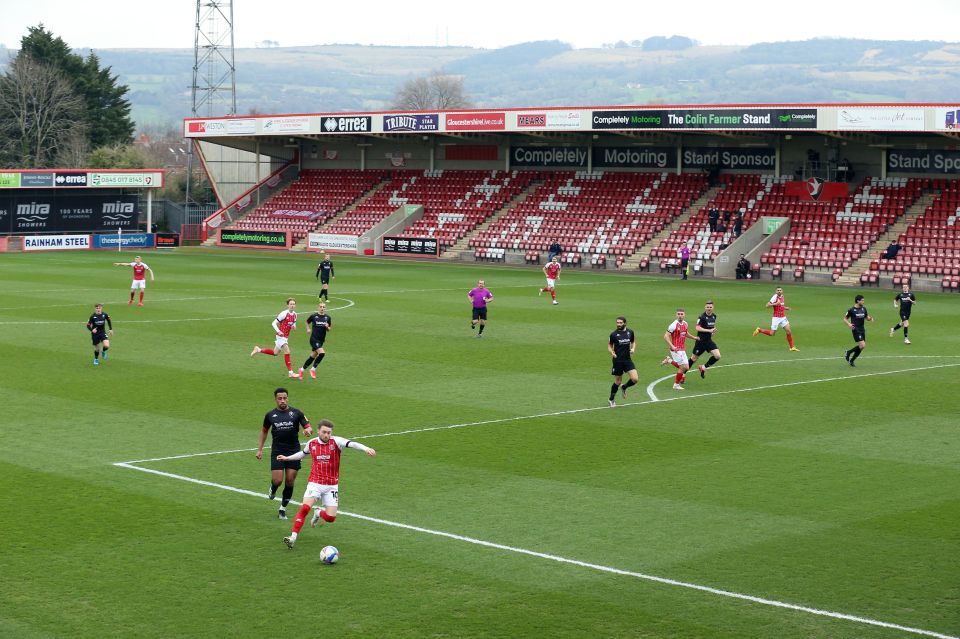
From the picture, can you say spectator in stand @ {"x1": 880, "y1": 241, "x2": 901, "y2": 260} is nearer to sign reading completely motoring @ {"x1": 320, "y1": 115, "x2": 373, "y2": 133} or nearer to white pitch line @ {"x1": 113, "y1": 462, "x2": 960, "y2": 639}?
sign reading completely motoring @ {"x1": 320, "y1": 115, "x2": 373, "y2": 133}

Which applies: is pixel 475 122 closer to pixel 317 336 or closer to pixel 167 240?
pixel 167 240

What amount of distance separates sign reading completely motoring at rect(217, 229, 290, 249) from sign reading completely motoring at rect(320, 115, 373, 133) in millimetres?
7110

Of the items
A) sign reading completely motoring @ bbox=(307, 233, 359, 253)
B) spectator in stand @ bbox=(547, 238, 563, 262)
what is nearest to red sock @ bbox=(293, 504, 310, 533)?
spectator in stand @ bbox=(547, 238, 563, 262)

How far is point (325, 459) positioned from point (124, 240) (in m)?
67.3

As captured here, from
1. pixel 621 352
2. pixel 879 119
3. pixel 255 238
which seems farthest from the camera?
pixel 255 238

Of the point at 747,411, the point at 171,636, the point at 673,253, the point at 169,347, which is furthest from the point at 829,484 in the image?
the point at 673,253

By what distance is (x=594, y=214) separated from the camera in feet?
226

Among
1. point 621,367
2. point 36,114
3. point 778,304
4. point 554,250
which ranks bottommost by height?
point 621,367

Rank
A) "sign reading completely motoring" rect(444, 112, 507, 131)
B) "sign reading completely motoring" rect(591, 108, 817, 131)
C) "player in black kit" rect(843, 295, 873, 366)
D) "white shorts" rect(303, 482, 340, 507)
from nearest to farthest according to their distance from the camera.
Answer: "white shorts" rect(303, 482, 340, 507) → "player in black kit" rect(843, 295, 873, 366) → "sign reading completely motoring" rect(591, 108, 817, 131) → "sign reading completely motoring" rect(444, 112, 507, 131)

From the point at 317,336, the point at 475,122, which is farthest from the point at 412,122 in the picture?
the point at 317,336

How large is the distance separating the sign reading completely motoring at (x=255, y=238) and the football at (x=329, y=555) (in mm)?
63666

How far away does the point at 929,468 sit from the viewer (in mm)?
18938

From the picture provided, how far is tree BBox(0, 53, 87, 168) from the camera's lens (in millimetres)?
105562

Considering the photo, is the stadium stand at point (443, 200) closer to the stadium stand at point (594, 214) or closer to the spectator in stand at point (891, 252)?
the stadium stand at point (594, 214)
